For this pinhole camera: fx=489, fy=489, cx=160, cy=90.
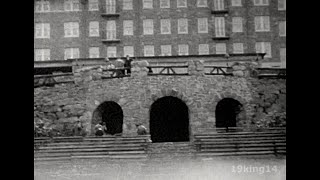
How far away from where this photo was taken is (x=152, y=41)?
24.2 metres

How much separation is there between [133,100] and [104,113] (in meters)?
1.11

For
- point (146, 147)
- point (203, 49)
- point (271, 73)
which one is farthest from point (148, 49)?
point (146, 147)

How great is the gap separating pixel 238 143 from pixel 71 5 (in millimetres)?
14599

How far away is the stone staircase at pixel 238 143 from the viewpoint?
10.5 metres

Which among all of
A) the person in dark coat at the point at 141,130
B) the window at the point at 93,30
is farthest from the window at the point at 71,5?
the person in dark coat at the point at 141,130

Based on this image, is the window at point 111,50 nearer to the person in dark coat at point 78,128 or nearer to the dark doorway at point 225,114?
the dark doorway at point 225,114

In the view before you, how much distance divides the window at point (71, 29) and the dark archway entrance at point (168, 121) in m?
9.37

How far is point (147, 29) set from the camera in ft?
79.6

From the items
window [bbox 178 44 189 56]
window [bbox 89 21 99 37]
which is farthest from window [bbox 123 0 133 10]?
window [bbox 178 44 189 56]

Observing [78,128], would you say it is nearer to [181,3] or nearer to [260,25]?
[181,3]
